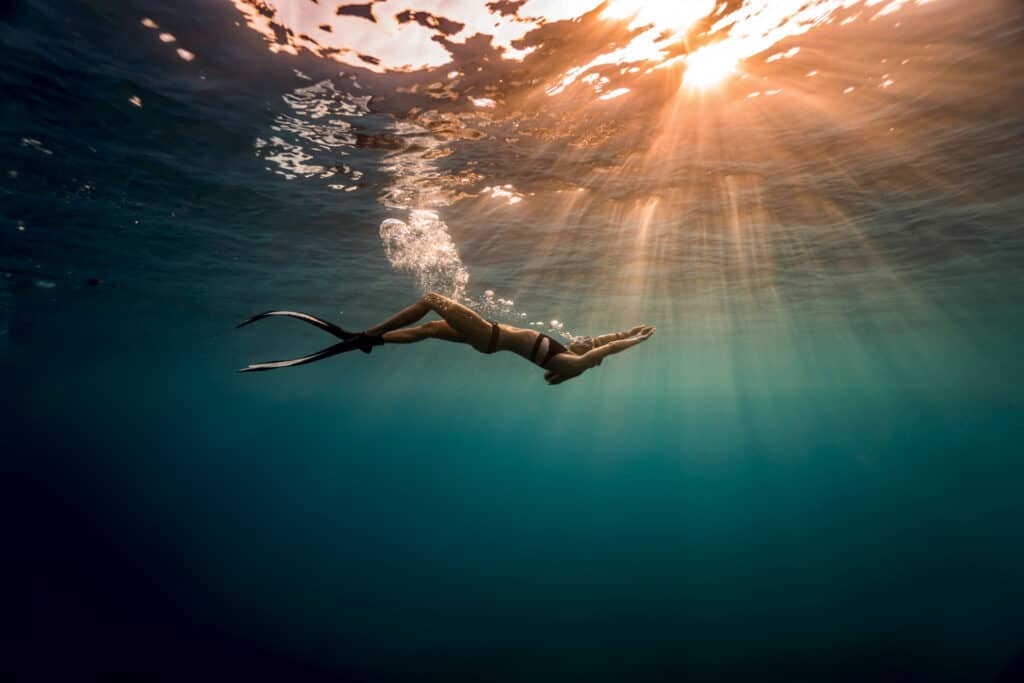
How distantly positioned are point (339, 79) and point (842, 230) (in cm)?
1564

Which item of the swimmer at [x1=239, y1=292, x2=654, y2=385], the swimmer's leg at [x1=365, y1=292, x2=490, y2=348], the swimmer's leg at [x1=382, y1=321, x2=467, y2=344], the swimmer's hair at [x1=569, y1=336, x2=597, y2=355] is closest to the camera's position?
the swimmer at [x1=239, y1=292, x2=654, y2=385]

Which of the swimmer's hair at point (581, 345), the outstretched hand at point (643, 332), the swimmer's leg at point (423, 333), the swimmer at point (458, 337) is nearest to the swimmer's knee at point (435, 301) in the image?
the swimmer at point (458, 337)

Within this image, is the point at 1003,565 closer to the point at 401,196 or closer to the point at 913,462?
the point at 401,196

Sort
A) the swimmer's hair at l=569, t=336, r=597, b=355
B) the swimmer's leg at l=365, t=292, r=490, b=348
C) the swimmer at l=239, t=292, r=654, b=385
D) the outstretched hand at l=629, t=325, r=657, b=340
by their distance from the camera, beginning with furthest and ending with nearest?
the swimmer's hair at l=569, t=336, r=597, b=355 → the outstretched hand at l=629, t=325, r=657, b=340 → the swimmer's leg at l=365, t=292, r=490, b=348 → the swimmer at l=239, t=292, r=654, b=385

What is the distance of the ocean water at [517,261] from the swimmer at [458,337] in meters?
4.45

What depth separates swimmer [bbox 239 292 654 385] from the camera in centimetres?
412

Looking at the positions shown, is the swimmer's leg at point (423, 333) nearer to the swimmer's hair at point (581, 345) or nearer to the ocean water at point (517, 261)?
the swimmer's hair at point (581, 345)

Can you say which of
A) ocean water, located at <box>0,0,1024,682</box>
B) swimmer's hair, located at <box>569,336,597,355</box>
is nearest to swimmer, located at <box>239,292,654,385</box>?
swimmer's hair, located at <box>569,336,597,355</box>

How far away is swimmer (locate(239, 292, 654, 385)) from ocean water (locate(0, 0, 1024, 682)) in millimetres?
4454

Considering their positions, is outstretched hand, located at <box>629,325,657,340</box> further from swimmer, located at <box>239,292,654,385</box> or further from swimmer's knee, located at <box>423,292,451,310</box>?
swimmer's knee, located at <box>423,292,451,310</box>

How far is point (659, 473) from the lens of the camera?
7956cm

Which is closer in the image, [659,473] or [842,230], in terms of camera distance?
[842,230]

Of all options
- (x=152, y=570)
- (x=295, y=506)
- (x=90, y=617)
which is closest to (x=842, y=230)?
(x=90, y=617)

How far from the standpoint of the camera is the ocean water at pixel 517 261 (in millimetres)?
6621
